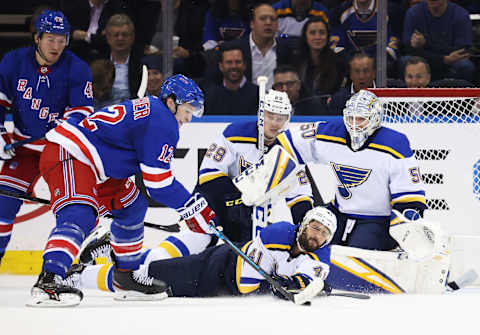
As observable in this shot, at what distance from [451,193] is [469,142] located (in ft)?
0.98

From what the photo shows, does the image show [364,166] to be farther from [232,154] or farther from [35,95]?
[35,95]

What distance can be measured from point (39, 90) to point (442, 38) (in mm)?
2402

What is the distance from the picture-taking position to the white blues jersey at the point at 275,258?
3646mm

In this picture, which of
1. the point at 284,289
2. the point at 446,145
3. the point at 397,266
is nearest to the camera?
the point at 284,289

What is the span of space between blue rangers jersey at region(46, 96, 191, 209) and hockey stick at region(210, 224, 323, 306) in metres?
0.29

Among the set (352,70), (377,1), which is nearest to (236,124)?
(352,70)

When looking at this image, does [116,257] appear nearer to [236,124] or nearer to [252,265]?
[252,265]

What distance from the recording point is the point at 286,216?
4.80 m

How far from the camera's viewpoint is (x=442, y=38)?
504 cm

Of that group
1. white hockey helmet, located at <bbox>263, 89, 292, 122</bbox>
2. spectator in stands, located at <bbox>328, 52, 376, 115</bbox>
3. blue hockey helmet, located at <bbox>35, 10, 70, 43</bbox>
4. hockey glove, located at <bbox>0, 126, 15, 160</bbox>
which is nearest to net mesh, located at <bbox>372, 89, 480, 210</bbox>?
spectator in stands, located at <bbox>328, 52, 376, 115</bbox>

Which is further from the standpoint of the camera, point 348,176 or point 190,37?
point 190,37

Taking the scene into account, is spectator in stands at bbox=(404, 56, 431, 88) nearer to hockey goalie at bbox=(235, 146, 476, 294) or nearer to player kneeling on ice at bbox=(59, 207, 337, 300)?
hockey goalie at bbox=(235, 146, 476, 294)

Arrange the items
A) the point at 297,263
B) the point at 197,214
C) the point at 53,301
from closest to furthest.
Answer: the point at 53,301, the point at 197,214, the point at 297,263

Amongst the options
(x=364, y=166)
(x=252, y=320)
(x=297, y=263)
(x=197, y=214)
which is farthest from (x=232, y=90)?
(x=252, y=320)
